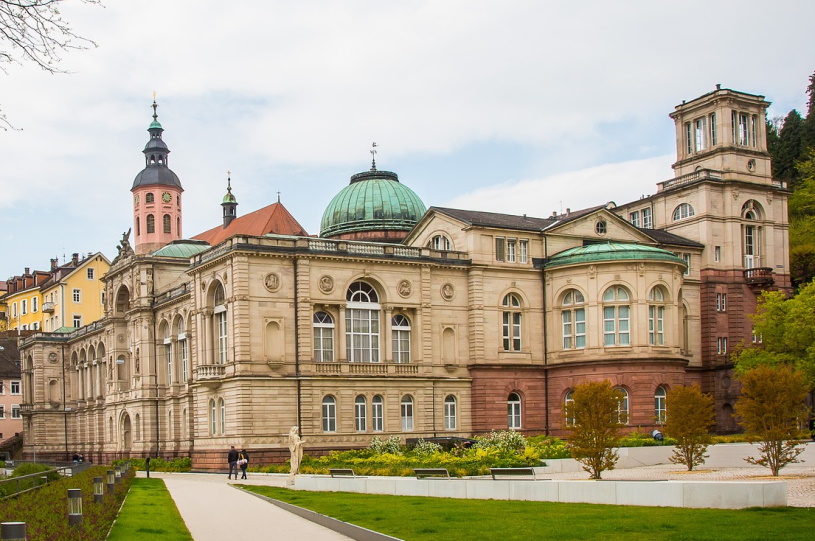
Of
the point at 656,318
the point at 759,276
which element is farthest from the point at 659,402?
the point at 759,276

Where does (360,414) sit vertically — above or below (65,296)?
below

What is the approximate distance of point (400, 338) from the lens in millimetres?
62125

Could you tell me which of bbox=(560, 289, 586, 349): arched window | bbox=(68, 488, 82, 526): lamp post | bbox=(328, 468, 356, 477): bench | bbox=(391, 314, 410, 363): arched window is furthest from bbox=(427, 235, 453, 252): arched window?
bbox=(68, 488, 82, 526): lamp post

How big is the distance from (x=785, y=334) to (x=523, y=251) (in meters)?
16.2

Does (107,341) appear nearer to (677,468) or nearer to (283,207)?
(283,207)

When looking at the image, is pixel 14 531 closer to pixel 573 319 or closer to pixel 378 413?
pixel 378 413

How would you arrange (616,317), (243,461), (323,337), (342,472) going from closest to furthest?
(342,472)
(243,461)
(323,337)
(616,317)

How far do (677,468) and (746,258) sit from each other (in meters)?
30.8

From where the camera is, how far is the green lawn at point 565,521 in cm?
2095

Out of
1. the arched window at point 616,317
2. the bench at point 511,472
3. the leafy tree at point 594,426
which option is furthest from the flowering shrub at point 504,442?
the leafy tree at point 594,426

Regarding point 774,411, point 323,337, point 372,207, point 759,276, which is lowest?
point 774,411

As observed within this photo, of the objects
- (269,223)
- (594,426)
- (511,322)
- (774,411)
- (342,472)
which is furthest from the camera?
(269,223)

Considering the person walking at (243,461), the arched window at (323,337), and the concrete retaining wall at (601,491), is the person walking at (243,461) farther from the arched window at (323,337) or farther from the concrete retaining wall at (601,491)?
the concrete retaining wall at (601,491)

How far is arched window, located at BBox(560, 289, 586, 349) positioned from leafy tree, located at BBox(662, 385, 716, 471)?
21165 millimetres
